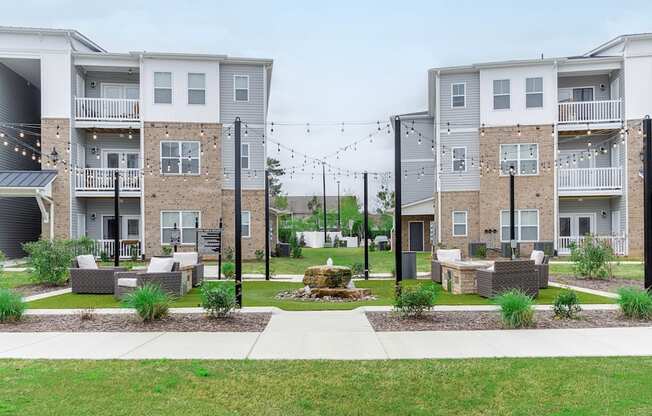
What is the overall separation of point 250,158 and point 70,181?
854 centimetres

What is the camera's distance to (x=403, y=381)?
18.2ft

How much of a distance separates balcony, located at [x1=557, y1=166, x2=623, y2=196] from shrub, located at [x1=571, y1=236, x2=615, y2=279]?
400 inches

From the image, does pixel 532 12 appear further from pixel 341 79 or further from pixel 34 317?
pixel 34 317

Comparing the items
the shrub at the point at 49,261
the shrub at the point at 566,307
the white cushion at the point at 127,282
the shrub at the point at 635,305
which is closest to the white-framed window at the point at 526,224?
the shrub at the point at 635,305

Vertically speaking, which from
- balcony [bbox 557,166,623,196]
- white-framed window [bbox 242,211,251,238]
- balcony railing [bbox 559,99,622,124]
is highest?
balcony railing [bbox 559,99,622,124]

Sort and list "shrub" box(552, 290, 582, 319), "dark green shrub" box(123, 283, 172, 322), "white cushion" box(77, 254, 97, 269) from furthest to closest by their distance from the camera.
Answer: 1. "white cushion" box(77, 254, 97, 269)
2. "shrub" box(552, 290, 582, 319)
3. "dark green shrub" box(123, 283, 172, 322)

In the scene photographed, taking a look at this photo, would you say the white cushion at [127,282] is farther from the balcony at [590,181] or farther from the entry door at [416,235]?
the entry door at [416,235]

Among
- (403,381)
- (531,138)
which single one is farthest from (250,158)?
(403,381)

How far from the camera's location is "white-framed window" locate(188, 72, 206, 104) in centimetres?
2514

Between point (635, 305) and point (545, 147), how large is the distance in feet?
59.3

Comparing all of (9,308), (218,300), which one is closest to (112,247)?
(9,308)

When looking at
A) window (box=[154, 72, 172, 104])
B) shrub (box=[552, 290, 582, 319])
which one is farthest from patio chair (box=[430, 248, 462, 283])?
window (box=[154, 72, 172, 104])

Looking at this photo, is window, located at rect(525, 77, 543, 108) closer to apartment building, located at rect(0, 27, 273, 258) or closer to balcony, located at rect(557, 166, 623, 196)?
balcony, located at rect(557, 166, 623, 196)

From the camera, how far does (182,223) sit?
991 inches
